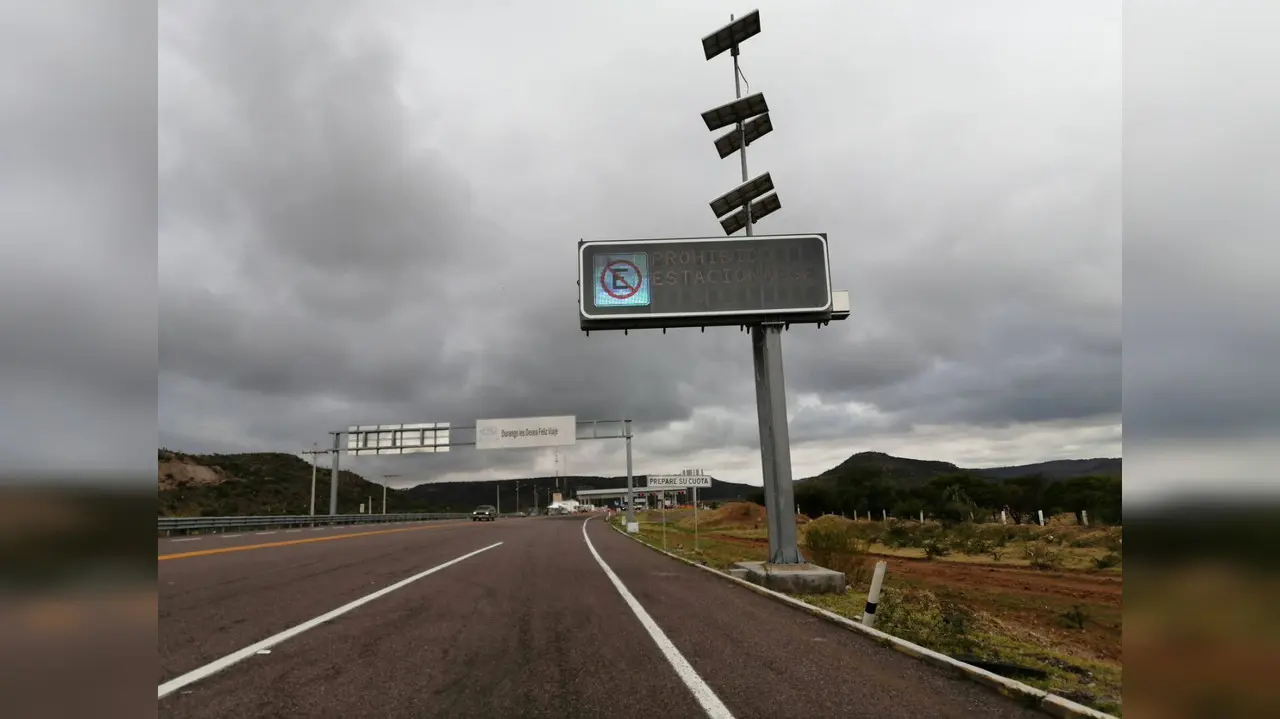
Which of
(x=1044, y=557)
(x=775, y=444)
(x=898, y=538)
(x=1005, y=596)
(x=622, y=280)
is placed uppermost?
(x=622, y=280)

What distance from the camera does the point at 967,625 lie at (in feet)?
32.3

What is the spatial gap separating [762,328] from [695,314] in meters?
1.56

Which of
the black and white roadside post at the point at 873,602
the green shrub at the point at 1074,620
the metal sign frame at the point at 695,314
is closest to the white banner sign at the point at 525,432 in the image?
the metal sign frame at the point at 695,314

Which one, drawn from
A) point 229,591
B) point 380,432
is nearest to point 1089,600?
point 229,591

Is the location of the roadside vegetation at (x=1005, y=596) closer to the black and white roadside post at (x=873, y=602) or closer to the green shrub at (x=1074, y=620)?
the green shrub at (x=1074, y=620)

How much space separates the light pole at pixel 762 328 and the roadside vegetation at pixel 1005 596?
76.5 inches

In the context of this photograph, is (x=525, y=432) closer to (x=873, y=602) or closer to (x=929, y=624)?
(x=929, y=624)

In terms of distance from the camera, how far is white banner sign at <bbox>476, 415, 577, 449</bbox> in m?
50.2

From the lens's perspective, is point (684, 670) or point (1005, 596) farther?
point (1005, 596)

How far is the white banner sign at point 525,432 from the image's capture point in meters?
50.2

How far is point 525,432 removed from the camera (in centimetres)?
5062

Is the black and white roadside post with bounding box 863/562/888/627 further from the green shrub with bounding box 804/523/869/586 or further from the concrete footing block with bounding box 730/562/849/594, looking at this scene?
the green shrub with bounding box 804/523/869/586

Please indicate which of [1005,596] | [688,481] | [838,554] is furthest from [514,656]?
[1005,596]

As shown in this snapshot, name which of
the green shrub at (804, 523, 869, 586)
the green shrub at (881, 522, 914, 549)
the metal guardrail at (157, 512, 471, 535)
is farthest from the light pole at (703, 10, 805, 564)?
the green shrub at (881, 522, 914, 549)
